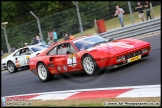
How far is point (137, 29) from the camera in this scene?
16812mm

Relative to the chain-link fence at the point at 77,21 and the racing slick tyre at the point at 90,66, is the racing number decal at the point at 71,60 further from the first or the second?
the chain-link fence at the point at 77,21

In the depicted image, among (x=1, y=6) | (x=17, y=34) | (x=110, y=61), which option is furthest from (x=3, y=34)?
(x=1, y=6)

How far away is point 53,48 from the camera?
32.9ft

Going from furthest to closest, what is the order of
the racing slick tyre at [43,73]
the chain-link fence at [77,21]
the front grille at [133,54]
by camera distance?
the chain-link fence at [77,21] < the racing slick tyre at [43,73] < the front grille at [133,54]

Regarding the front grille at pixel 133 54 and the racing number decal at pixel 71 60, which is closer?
the front grille at pixel 133 54

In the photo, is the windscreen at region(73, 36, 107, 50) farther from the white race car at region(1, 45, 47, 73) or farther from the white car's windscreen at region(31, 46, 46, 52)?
the white car's windscreen at region(31, 46, 46, 52)

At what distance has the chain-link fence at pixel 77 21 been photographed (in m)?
18.1

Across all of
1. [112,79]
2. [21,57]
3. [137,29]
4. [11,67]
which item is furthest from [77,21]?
[112,79]

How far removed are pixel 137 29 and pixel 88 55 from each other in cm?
860

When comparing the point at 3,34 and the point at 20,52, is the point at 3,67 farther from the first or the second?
the point at 3,34

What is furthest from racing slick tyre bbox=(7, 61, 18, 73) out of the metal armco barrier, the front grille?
the front grille

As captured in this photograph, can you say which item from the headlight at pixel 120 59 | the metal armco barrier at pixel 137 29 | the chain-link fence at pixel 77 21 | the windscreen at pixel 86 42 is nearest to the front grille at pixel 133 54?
the headlight at pixel 120 59

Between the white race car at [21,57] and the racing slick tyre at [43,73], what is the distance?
4.85 metres

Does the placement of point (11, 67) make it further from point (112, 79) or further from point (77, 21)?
point (112, 79)
